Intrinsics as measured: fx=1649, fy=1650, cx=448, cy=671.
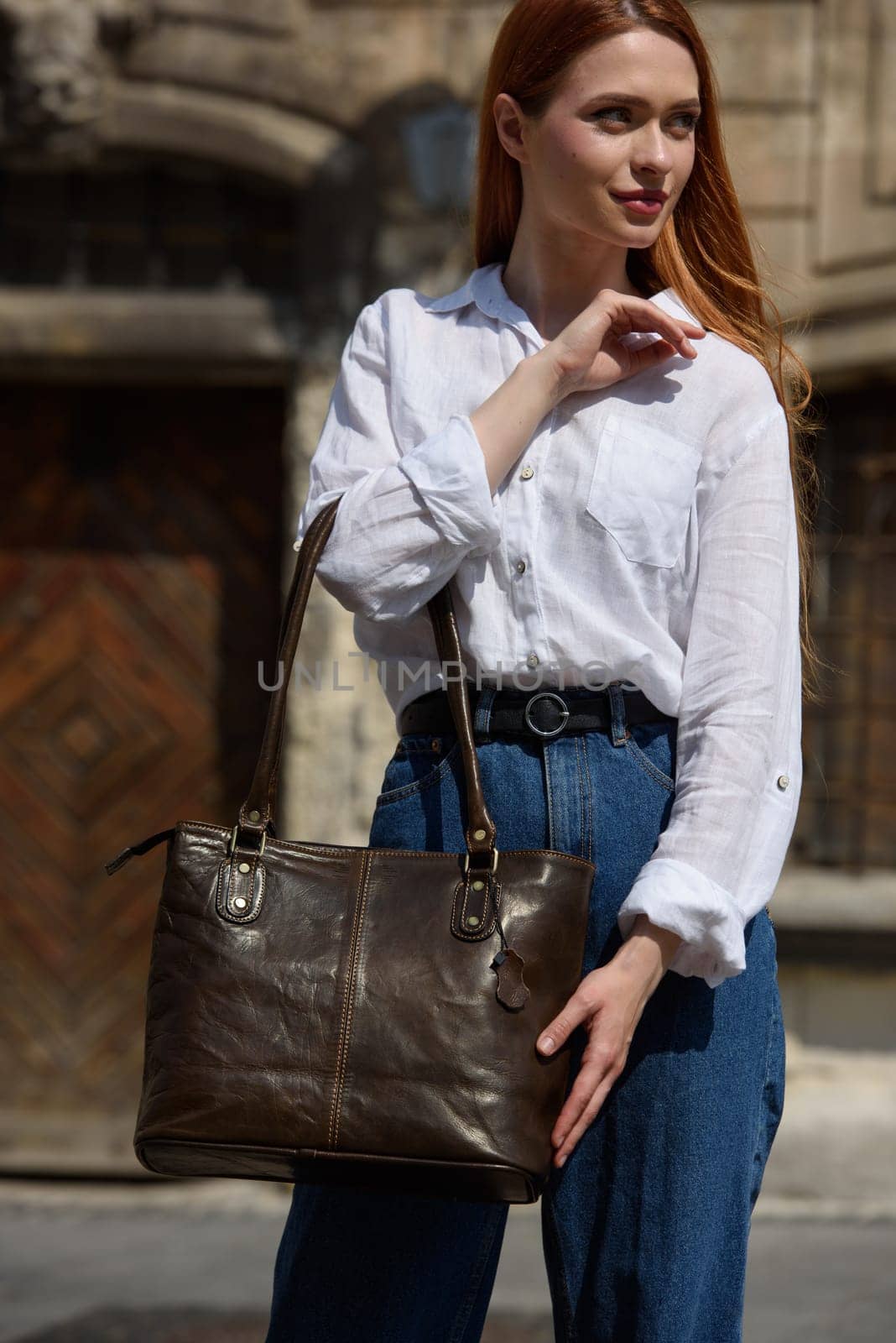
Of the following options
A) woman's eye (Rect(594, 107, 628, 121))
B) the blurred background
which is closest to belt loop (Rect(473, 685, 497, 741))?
woman's eye (Rect(594, 107, 628, 121))

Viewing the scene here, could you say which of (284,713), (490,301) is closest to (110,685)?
(490,301)

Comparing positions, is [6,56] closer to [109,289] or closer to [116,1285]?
[109,289]

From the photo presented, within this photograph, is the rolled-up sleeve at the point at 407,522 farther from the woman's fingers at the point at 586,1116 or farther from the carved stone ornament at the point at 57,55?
the carved stone ornament at the point at 57,55

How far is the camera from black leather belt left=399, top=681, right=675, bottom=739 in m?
1.70

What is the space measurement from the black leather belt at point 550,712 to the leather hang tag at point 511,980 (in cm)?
25

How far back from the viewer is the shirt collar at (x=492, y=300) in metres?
1.83

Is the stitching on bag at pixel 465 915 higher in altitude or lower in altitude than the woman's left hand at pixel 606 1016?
higher

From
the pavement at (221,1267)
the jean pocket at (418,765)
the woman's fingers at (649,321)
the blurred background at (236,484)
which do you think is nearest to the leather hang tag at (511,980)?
the jean pocket at (418,765)

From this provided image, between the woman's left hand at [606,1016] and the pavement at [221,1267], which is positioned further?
the pavement at [221,1267]

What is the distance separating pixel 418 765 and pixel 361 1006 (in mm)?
288

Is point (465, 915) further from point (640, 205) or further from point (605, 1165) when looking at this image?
point (640, 205)

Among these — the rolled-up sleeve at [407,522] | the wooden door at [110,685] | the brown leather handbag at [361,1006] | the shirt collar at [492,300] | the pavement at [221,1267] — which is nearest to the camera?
the brown leather handbag at [361,1006]

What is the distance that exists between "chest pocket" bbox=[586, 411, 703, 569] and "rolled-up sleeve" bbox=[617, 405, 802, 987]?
0.03 metres

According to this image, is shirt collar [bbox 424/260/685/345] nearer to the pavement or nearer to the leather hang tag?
the leather hang tag
